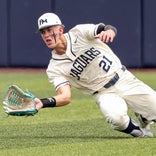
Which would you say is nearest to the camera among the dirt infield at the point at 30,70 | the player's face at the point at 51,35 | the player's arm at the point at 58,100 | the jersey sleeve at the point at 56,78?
the player's arm at the point at 58,100

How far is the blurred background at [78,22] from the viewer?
57.1 feet

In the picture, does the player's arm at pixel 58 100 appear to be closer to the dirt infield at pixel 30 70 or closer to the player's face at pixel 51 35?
the player's face at pixel 51 35

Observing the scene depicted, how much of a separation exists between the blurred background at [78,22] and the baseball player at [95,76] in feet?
31.8

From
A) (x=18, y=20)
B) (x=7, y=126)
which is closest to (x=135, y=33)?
(x=18, y=20)

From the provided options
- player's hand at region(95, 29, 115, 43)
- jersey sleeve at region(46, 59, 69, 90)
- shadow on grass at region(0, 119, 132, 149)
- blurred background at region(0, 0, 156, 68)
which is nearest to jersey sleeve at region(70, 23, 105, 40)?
player's hand at region(95, 29, 115, 43)

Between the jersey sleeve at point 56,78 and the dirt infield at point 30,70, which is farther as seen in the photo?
the dirt infield at point 30,70

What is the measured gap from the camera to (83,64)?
7527 mm

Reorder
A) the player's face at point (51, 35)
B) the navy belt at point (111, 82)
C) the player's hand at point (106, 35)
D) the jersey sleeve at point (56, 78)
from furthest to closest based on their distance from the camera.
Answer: the navy belt at point (111, 82)
the jersey sleeve at point (56, 78)
the player's face at point (51, 35)
the player's hand at point (106, 35)

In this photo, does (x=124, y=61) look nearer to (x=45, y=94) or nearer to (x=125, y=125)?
(x=45, y=94)

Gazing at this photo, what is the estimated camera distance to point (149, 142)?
23.1 feet

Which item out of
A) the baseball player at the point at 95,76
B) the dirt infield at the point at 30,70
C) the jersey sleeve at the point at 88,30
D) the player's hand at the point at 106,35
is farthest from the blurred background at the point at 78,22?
the player's hand at the point at 106,35

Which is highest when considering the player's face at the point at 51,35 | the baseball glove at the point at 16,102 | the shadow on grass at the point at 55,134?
the player's face at the point at 51,35

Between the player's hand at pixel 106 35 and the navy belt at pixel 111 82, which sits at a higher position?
the player's hand at pixel 106 35

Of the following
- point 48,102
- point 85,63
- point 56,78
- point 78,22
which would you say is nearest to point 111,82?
point 85,63
